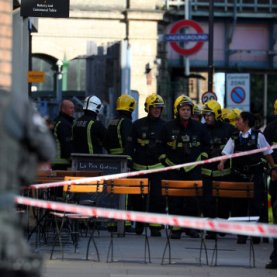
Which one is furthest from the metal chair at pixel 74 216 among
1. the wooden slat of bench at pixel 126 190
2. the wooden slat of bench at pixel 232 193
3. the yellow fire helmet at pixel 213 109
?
the yellow fire helmet at pixel 213 109

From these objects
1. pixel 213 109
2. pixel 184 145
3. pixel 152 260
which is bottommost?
pixel 152 260

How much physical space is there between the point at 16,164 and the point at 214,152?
9934mm

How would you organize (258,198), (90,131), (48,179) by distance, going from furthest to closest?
(90,131)
(258,198)
(48,179)

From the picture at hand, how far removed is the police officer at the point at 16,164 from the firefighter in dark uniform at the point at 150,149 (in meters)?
9.38

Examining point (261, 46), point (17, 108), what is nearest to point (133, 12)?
point (261, 46)

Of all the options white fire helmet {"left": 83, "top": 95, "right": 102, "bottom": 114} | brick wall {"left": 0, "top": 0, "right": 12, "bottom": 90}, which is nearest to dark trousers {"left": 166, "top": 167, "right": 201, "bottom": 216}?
white fire helmet {"left": 83, "top": 95, "right": 102, "bottom": 114}

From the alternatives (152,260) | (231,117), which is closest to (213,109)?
(231,117)

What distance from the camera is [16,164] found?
5828mm

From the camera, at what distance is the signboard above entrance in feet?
53.8

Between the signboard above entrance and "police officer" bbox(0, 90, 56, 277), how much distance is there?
→ 1063 centimetres

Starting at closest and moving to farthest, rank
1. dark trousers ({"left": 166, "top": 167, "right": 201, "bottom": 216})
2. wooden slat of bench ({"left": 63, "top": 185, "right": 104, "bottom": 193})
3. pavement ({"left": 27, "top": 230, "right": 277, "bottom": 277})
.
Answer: pavement ({"left": 27, "top": 230, "right": 277, "bottom": 277}) < wooden slat of bench ({"left": 63, "top": 185, "right": 104, "bottom": 193}) < dark trousers ({"left": 166, "top": 167, "right": 201, "bottom": 216})

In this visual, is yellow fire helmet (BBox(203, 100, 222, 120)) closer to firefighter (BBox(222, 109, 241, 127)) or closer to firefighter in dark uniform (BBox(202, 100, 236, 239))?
firefighter in dark uniform (BBox(202, 100, 236, 239))

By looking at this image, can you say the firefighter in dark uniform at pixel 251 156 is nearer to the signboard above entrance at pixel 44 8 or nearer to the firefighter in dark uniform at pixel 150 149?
the firefighter in dark uniform at pixel 150 149

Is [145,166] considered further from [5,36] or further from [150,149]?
[5,36]
